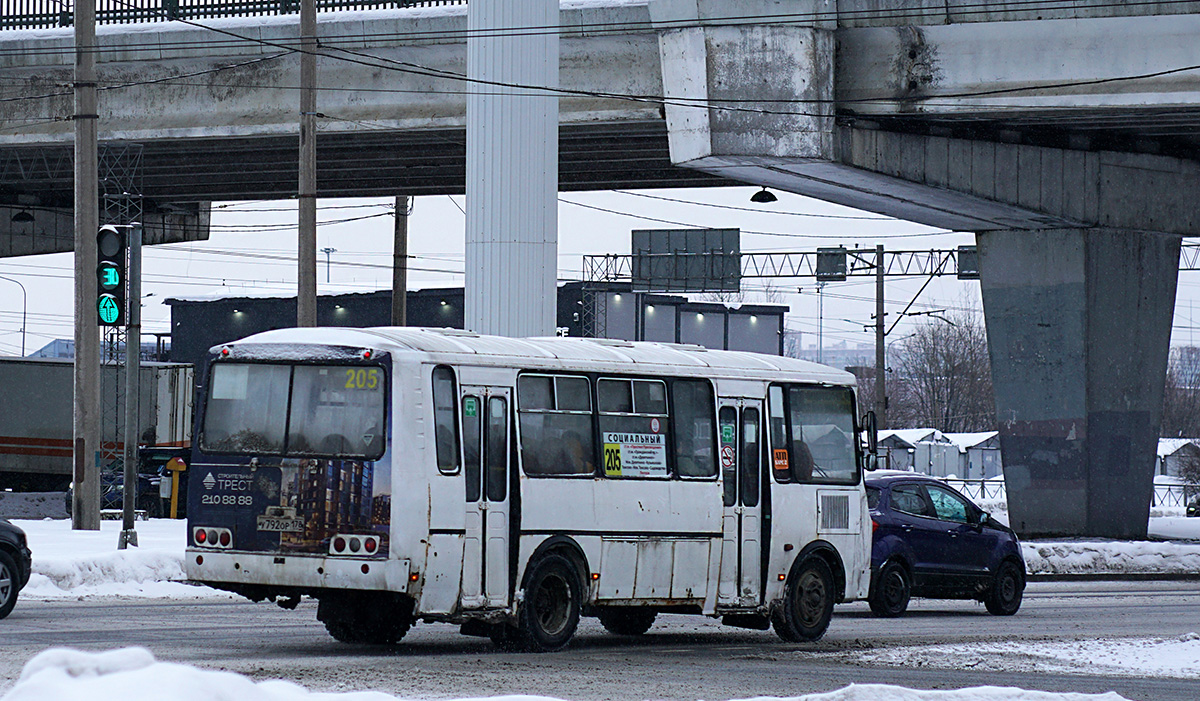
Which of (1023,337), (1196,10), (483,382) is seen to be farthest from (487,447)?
(1023,337)

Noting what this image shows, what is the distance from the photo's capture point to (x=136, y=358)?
25.8 m

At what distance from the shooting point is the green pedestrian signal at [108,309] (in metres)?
20.4

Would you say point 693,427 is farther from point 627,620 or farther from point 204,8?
point 204,8

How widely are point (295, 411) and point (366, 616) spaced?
188 centimetres

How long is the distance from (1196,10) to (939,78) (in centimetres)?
377

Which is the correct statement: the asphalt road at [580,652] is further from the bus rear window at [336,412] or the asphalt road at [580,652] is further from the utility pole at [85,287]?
the utility pole at [85,287]

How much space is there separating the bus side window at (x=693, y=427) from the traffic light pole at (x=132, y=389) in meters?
9.64

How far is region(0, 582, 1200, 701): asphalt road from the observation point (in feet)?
38.4

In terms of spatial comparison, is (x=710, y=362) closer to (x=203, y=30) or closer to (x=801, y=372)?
(x=801, y=372)

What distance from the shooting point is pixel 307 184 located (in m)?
26.4

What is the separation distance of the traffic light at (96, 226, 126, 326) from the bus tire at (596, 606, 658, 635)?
760cm

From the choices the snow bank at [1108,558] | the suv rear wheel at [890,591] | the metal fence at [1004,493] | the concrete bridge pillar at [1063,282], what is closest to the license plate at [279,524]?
the suv rear wheel at [890,591]

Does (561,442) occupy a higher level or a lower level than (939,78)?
lower

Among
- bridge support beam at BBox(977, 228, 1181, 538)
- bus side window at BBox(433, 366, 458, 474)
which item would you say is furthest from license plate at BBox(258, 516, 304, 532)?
bridge support beam at BBox(977, 228, 1181, 538)
